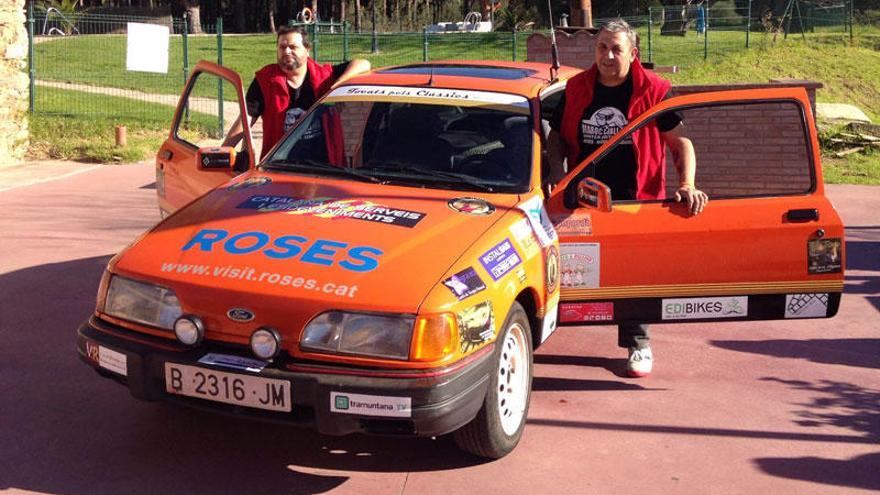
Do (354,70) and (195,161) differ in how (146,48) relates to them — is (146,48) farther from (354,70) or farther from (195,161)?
(195,161)

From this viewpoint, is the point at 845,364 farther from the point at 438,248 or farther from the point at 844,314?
the point at 438,248

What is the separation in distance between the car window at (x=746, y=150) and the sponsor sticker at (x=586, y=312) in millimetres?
6312

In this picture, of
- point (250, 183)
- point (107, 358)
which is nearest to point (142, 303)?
point (107, 358)

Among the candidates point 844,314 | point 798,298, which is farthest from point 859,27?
point 798,298

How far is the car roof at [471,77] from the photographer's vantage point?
5879 mm

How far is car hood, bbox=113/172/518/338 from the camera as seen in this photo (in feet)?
14.0

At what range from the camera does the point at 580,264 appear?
17.7ft

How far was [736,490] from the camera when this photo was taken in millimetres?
4609

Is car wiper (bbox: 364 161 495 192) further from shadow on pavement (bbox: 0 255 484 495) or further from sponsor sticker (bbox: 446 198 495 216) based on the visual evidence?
shadow on pavement (bbox: 0 255 484 495)

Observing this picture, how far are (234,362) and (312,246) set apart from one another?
599mm

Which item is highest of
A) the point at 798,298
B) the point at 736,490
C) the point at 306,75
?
the point at 306,75

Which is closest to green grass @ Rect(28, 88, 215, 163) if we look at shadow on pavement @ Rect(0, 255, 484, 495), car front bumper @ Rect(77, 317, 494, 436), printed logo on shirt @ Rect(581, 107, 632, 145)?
shadow on pavement @ Rect(0, 255, 484, 495)

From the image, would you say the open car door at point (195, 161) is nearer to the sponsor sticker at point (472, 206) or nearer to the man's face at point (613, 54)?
the sponsor sticker at point (472, 206)

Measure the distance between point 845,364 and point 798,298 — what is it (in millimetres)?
1304
